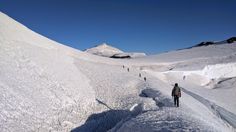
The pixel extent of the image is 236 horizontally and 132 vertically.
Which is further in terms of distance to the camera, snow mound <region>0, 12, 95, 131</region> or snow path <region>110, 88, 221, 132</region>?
snow mound <region>0, 12, 95, 131</region>

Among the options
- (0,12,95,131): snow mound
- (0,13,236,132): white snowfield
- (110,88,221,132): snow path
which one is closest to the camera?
(110,88,221,132): snow path

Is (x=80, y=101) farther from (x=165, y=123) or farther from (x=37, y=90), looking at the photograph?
(x=165, y=123)

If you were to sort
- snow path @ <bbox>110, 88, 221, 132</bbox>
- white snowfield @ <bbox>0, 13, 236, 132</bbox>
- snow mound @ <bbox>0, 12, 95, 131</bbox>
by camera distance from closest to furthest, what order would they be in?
snow path @ <bbox>110, 88, 221, 132</bbox> → white snowfield @ <bbox>0, 13, 236, 132</bbox> → snow mound @ <bbox>0, 12, 95, 131</bbox>

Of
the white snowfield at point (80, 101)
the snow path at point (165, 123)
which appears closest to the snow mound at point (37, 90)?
the white snowfield at point (80, 101)

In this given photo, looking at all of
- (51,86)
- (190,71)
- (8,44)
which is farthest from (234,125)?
(190,71)

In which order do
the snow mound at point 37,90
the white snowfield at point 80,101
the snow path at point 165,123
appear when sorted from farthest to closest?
the snow mound at point 37,90 < the white snowfield at point 80,101 < the snow path at point 165,123

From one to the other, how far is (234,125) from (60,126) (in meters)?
15.6

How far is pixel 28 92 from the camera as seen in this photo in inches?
1017

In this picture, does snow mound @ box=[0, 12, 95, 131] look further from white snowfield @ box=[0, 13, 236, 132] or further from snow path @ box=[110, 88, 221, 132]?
snow path @ box=[110, 88, 221, 132]

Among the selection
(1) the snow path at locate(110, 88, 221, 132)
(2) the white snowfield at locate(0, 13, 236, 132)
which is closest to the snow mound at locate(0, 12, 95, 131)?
(2) the white snowfield at locate(0, 13, 236, 132)

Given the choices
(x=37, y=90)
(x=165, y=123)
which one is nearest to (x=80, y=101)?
(x=37, y=90)

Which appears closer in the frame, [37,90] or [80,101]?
[37,90]

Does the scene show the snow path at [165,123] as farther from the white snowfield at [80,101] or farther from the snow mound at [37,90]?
the snow mound at [37,90]

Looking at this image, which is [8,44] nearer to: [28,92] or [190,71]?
[28,92]
